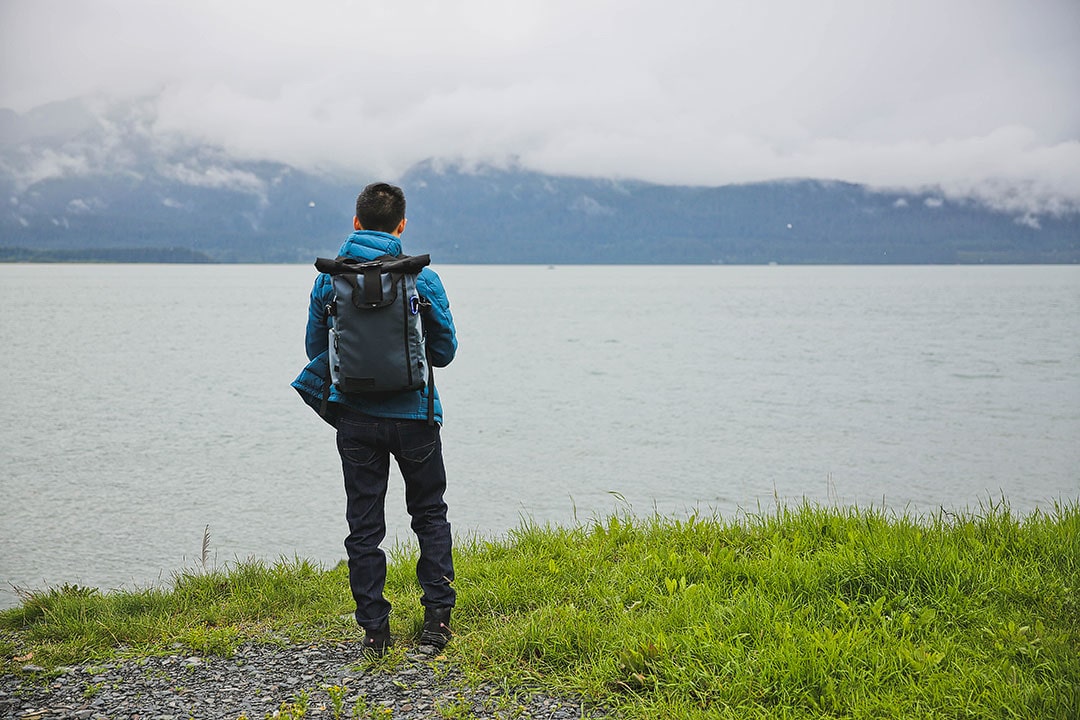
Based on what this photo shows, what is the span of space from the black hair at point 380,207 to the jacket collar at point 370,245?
3.1 inches

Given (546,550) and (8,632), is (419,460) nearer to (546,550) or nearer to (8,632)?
(546,550)

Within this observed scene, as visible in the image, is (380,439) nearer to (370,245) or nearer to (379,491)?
(379,491)

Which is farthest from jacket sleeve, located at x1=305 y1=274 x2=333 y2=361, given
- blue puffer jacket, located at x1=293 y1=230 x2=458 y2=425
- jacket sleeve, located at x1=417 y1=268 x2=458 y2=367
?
jacket sleeve, located at x1=417 y1=268 x2=458 y2=367

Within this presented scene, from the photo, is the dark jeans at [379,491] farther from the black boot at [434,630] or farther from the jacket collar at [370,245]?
the jacket collar at [370,245]

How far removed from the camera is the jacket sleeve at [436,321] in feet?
18.1

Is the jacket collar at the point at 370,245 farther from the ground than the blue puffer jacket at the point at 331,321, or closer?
farther from the ground

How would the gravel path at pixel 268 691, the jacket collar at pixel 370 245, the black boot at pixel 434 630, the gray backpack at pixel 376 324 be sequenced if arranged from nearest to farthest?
the gravel path at pixel 268 691, the gray backpack at pixel 376 324, the jacket collar at pixel 370 245, the black boot at pixel 434 630

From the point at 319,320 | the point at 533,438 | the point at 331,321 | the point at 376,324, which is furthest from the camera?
the point at 533,438

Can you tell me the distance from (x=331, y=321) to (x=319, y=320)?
159mm

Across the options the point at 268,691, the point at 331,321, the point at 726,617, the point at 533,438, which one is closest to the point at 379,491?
the point at 331,321

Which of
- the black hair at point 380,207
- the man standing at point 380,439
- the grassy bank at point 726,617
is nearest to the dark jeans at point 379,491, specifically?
the man standing at point 380,439

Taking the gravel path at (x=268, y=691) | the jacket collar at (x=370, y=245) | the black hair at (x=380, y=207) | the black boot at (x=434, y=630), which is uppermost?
the black hair at (x=380, y=207)

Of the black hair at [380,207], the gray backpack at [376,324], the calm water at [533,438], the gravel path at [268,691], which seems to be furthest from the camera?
the calm water at [533,438]

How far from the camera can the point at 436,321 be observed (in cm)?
559
